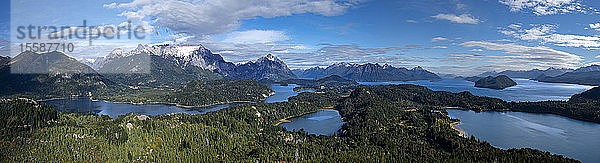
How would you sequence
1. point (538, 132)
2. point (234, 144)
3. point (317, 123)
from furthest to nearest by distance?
point (317, 123), point (538, 132), point (234, 144)

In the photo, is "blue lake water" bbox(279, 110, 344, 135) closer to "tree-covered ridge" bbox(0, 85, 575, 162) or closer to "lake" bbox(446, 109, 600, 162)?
"tree-covered ridge" bbox(0, 85, 575, 162)

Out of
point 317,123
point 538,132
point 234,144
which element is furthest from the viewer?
point 317,123

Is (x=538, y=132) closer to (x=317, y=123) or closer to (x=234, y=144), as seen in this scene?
(x=317, y=123)

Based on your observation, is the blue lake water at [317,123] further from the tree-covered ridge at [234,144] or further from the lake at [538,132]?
the lake at [538,132]

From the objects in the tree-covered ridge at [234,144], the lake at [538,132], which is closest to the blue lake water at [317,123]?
the tree-covered ridge at [234,144]

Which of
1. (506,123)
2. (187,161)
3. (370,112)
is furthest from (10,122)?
(506,123)

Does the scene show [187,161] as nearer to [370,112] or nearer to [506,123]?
[370,112]

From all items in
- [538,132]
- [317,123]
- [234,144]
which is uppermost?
[538,132]

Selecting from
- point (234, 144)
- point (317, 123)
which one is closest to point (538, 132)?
point (317, 123)
